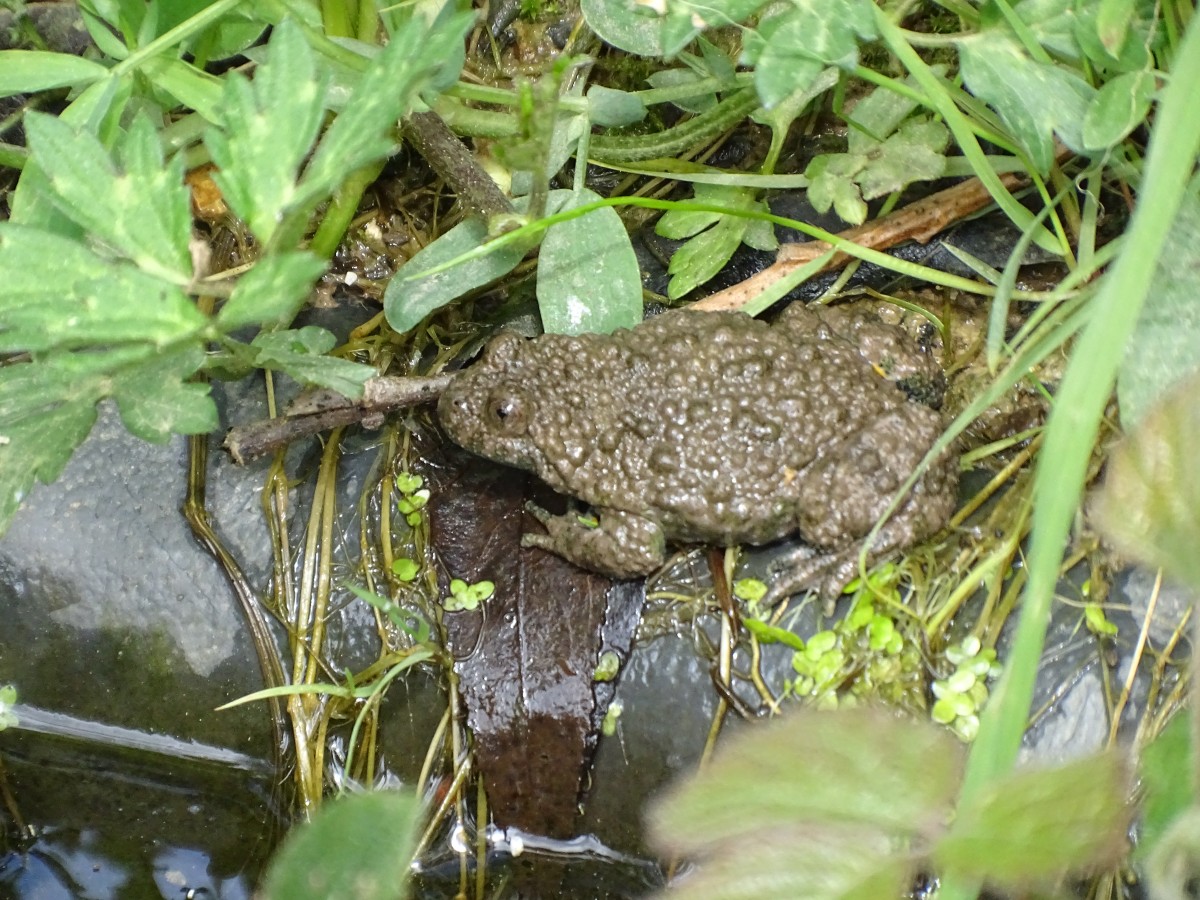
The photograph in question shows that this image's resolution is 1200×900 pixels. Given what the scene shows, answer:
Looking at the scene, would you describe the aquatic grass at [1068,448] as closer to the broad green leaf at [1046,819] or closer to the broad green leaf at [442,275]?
the broad green leaf at [1046,819]

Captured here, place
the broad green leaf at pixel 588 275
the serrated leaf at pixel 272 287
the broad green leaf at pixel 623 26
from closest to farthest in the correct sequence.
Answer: the serrated leaf at pixel 272 287, the broad green leaf at pixel 623 26, the broad green leaf at pixel 588 275

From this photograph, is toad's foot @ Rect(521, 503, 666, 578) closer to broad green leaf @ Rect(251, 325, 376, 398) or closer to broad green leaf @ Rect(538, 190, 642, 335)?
broad green leaf @ Rect(538, 190, 642, 335)

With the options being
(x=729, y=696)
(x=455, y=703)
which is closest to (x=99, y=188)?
(x=455, y=703)

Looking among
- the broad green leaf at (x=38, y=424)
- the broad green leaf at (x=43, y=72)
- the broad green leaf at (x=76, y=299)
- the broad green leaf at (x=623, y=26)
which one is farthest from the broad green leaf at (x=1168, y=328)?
the broad green leaf at (x=43, y=72)

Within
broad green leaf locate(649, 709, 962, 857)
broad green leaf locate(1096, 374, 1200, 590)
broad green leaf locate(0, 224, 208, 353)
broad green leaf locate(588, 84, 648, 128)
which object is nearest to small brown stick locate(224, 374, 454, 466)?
broad green leaf locate(0, 224, 208, 353)

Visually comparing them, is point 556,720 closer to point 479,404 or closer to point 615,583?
point 615,583
